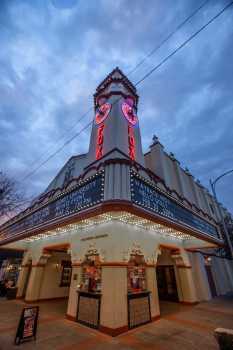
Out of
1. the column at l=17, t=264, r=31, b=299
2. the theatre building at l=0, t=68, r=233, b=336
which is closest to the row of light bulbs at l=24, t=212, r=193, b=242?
the theatre building at l=0, t=68, r=233, b=336

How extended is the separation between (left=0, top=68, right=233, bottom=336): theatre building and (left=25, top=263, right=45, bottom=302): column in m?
0.08

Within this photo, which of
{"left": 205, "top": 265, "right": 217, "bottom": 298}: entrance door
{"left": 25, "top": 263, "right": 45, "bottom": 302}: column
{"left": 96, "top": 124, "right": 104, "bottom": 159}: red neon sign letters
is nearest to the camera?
{"left": 96, "top": 124, "right": 104, "bottom": 159}: red neon sign letters

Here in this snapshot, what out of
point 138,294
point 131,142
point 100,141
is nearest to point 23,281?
point 138,294

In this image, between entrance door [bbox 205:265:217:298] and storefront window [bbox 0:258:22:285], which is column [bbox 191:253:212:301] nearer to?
entrance door [bbox 205:265:217:298]

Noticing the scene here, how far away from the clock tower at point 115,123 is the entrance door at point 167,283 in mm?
8828

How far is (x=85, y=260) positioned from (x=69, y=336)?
2.95 metres

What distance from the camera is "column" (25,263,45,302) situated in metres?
13.0

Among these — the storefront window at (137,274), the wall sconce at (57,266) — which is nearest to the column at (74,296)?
the storefront window at (137,274)

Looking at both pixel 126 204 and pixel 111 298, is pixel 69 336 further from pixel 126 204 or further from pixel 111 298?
pixel 126 204

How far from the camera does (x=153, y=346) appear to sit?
6.01 meters

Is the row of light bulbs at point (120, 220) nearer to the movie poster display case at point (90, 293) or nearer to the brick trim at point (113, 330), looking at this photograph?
Result: the movie poster display case at point (90, 293)

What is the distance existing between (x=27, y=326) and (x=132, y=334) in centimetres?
392

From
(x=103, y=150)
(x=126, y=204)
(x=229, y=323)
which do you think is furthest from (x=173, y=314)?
(x=103, y=150)

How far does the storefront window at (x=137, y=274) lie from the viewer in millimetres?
8647
